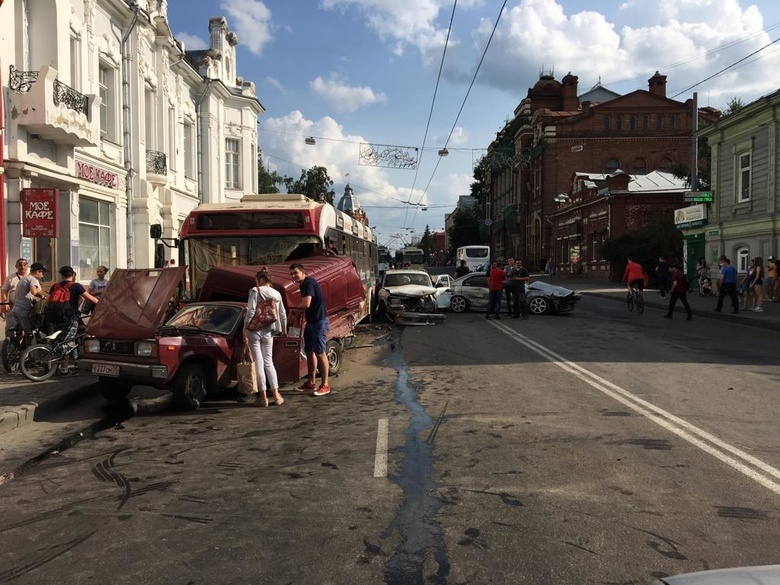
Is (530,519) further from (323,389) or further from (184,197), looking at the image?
(184,197)

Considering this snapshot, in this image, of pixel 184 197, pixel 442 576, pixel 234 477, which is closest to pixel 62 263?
pixel 184 197

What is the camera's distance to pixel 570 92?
6700cm

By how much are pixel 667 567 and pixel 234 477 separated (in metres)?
3.32

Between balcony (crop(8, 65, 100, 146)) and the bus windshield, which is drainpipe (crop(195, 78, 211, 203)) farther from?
the bus windshield

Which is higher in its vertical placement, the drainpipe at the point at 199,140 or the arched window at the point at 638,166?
the arched window at the point at 638,166

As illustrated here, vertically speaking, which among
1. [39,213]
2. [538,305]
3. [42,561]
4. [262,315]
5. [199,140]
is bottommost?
[42,561]

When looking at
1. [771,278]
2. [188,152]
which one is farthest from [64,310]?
[771,278]

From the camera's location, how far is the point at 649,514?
438 cm

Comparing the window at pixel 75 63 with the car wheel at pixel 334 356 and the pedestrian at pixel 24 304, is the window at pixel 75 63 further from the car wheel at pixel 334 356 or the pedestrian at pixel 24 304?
the car wheel at pixel 334 356

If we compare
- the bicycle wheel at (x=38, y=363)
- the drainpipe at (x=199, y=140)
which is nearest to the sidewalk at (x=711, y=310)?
the bicycle wheel at (x=38, y=363)

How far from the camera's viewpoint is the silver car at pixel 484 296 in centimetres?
2066

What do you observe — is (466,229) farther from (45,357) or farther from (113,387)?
(113,387)

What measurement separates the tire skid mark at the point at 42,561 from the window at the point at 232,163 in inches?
1217

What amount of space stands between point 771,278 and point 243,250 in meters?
20.4
